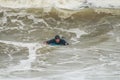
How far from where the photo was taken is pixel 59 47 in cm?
1177

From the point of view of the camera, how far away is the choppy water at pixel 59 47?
9727mm

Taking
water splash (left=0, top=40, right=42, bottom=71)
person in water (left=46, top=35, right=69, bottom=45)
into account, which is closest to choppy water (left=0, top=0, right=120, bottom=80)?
water splash (left=0, top=40, right=42, bottom=71)

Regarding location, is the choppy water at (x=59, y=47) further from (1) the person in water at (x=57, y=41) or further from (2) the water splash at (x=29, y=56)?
(1) the person in water at (x=57, y=41)

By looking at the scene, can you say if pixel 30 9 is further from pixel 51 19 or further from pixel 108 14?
pixel 108 14

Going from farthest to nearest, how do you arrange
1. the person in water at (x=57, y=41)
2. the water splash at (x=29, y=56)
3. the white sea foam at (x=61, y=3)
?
the white sea foam at (x=61, y=3)
the person in water at (x=57, y=41)
the water splash at (x=29, y=56)

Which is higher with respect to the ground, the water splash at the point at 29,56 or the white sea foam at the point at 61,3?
the white sea foam at the point at 61,3

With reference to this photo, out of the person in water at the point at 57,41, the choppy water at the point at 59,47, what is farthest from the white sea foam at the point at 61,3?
the person in water at the point at 57,41

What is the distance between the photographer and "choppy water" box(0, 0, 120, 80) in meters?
9.73

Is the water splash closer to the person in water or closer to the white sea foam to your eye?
the person in water

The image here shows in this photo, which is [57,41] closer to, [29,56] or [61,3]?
[29,56]

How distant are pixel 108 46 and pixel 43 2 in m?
4.80

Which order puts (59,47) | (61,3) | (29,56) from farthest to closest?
(61,3), (59,47), (29,56)

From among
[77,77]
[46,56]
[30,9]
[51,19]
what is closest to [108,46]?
[46,56]

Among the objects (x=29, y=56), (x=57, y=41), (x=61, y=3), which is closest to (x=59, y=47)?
(x=57, y=41)
